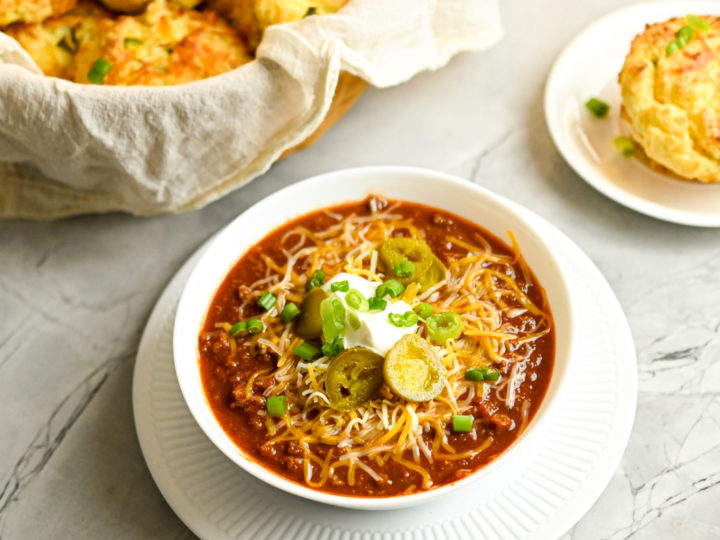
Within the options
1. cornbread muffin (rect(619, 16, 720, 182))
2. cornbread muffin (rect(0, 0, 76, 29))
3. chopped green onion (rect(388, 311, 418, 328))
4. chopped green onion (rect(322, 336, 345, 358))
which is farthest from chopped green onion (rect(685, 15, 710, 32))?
cornbread muffin (rect(0, 0, 76, 29))

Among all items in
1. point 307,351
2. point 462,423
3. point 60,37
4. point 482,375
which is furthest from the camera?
point 60,37

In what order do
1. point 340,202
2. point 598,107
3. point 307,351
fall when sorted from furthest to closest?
1. point 598,107
2. point 340,202
3. point 307,351

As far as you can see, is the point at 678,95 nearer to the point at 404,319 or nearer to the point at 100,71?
the point at 404,319

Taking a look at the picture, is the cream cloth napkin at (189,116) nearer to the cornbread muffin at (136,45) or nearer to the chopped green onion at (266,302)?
Result: the cornbread muffin at (136,45)

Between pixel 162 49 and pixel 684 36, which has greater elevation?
pixel 162 49

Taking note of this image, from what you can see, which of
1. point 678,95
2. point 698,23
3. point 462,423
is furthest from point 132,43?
point 698,23

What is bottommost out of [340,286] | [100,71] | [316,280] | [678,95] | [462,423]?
[462,423]
